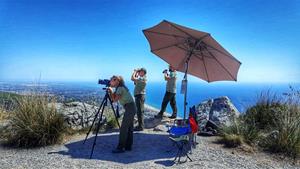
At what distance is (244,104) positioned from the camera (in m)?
9.88

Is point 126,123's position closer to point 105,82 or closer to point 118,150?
point 118,150

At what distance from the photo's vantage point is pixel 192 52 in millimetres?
7590

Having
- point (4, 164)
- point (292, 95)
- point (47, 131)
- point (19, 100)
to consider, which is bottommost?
point (4, 164)

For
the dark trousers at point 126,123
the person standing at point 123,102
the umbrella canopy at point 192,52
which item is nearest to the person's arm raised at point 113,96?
the person standing at point 123,102

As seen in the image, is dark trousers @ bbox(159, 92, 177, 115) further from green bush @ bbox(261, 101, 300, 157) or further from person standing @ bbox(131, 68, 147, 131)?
green bush @ bbox(261, 101, 300, 157)

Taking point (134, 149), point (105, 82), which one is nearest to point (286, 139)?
point (134, 149)

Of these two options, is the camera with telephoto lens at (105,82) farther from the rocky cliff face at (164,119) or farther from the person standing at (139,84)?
the rocky cliff face at (164,119)

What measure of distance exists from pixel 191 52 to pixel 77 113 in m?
4.12

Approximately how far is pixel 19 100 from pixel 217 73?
18.8 feet

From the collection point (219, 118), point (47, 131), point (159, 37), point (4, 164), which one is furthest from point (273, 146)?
point (4, 164)

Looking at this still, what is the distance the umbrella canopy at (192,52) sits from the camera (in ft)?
22.5

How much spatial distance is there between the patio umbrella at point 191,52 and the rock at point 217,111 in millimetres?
1749

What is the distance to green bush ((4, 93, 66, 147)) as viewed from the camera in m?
6.60

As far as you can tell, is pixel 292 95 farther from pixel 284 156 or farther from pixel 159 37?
pixel 159 37
